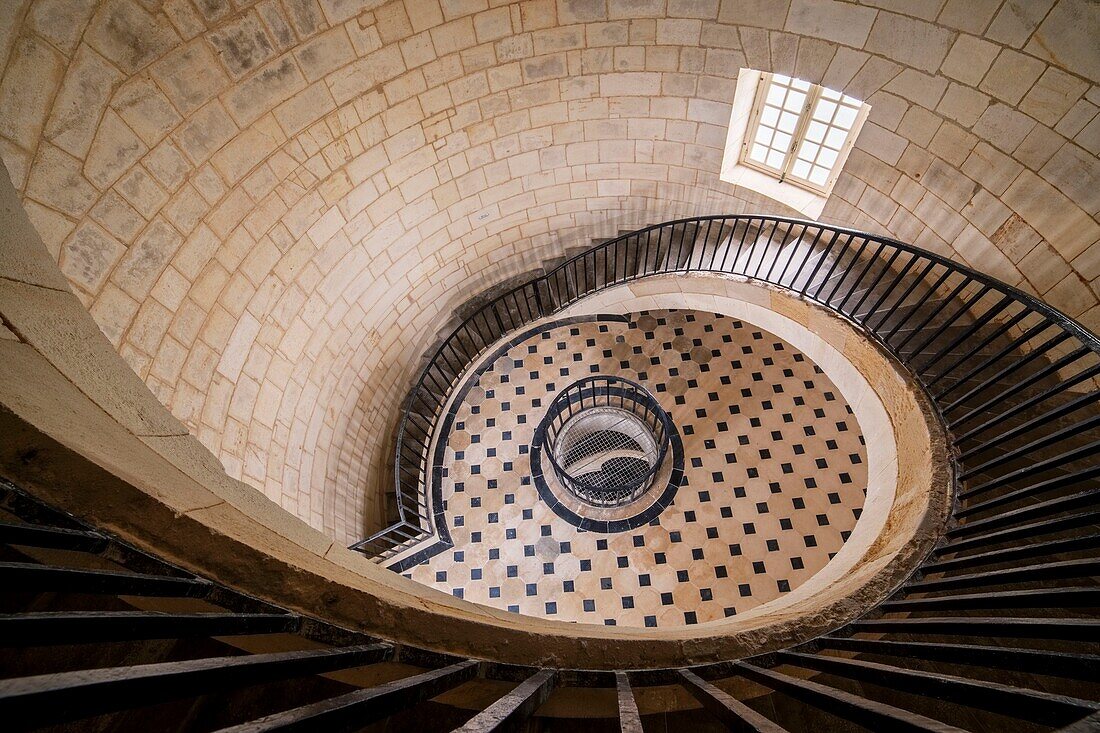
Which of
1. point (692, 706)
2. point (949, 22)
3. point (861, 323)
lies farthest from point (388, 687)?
point (949, 22)

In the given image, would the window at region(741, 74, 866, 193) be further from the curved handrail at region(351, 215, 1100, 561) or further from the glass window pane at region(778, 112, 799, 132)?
the curved handrail at region(351, 215, 1100, 561)

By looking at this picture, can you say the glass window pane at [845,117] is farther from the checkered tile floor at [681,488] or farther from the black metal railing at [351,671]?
the black metal railing at [351,671]

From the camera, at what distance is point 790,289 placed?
503cm

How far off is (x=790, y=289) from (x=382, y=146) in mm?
4362

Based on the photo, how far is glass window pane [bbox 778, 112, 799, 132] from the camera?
523 cm

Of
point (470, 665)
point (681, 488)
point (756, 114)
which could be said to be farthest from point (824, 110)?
point (470, 665)

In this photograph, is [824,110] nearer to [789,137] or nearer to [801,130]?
[801,130]

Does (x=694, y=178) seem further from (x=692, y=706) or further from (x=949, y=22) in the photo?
(x=692, y=706)

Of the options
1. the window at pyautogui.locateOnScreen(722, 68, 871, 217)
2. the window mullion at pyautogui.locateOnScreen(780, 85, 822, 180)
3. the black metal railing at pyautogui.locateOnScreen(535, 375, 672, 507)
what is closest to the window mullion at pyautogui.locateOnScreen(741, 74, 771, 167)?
the window at pyautogui.locateOnScreen(722, 68, 871, 217)

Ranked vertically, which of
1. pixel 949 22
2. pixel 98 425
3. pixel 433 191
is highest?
pixel 433 191

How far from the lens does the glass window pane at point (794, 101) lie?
5.06 meters

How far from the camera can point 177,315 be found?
142 inches

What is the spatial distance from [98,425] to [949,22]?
Answer: 5.33 metres

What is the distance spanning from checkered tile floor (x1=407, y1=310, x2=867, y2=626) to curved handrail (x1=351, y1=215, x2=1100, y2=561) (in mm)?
551
